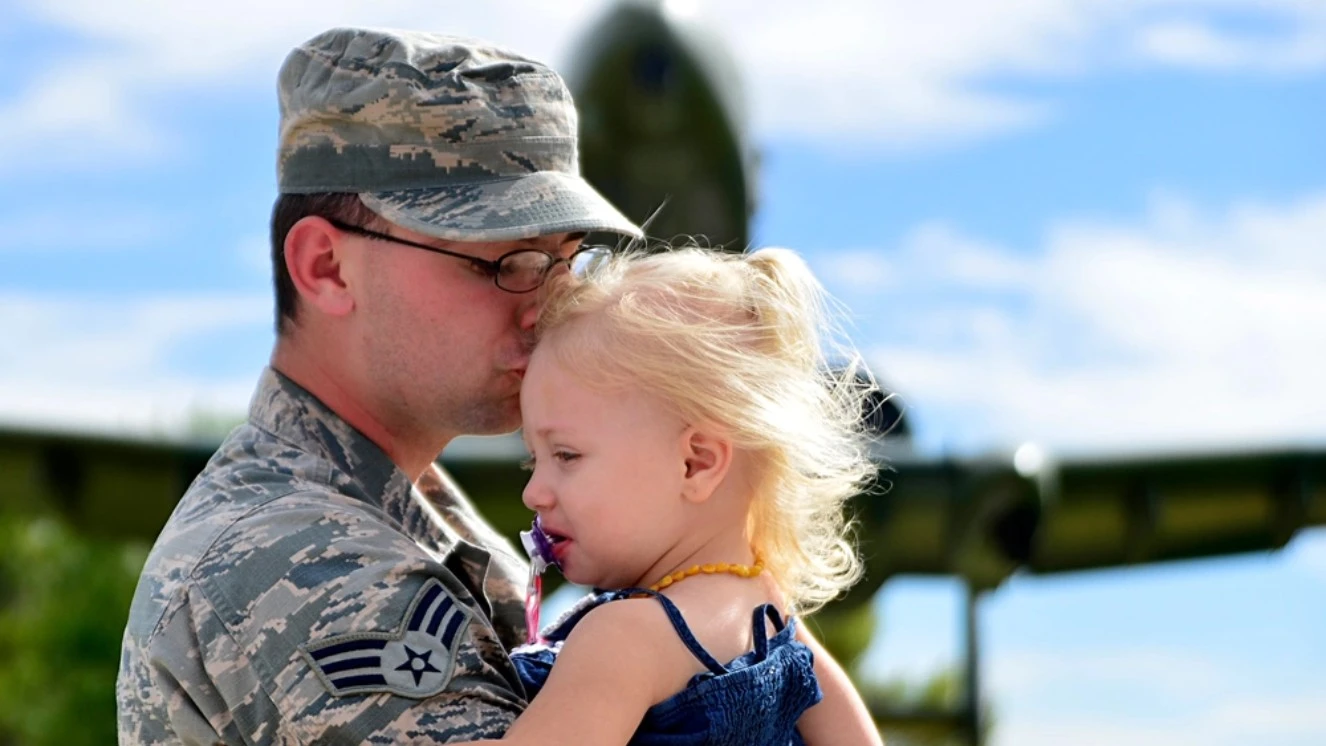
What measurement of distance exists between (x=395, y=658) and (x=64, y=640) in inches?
1238

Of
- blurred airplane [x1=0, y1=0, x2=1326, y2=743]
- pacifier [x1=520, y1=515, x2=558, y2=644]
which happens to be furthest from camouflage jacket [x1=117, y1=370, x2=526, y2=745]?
blurred airplane [x1=0, y1=0, x2=1326, y2=743]

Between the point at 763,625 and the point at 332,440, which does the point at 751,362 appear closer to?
the point at 763,625

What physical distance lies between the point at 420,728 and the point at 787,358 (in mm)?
921

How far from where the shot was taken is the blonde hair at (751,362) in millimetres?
2670

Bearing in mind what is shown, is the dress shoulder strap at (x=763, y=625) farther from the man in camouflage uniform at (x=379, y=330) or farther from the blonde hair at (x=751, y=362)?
the man in camouflage uniform at (x=379, y=330)

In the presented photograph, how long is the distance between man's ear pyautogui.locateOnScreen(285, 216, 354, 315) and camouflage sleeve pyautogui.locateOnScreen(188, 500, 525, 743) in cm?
55

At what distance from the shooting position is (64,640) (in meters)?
31.3

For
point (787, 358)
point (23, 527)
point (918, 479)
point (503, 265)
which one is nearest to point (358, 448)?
point (503, 265)

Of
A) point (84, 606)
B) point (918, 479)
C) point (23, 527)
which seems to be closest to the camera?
point (918, 479)

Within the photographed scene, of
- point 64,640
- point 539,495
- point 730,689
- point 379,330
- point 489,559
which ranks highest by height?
point 379,330

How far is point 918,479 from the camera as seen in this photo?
14.0 metres

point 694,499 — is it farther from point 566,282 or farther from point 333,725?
point 333,725

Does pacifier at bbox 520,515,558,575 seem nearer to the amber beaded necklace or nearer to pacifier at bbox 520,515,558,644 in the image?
pacifier at bbox 520,515,558,644

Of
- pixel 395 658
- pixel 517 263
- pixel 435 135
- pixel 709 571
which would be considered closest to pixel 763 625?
pixel 709 571
